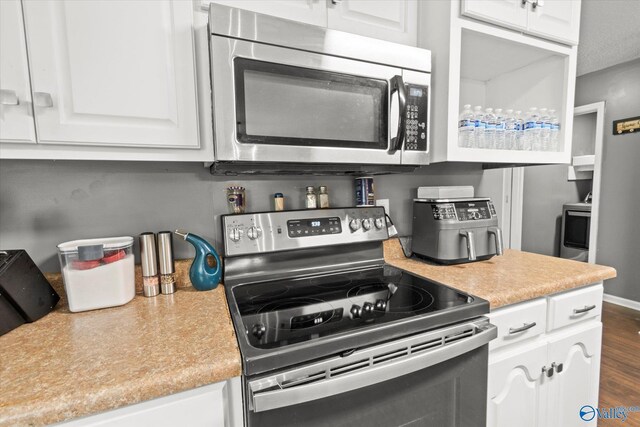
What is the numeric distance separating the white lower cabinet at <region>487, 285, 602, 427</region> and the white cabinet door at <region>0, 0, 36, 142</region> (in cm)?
139

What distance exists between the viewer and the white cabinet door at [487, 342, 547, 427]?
1.02 m

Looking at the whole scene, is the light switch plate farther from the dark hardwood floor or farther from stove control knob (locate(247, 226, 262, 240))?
the dark hardwood floor

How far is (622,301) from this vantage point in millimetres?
3160

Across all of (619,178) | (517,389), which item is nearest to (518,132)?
(517,389)

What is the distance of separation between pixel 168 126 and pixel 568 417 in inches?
69.0

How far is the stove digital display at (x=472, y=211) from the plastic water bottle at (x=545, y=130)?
14.5 inches

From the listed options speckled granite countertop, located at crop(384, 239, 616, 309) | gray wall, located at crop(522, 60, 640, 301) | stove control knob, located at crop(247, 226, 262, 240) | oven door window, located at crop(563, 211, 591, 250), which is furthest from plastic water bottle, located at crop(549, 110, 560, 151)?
oven door window, located at crop(563, 211, 591, 250)

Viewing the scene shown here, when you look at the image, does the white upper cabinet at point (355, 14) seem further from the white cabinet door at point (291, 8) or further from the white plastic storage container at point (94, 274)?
the white plastic storage container at point (94, 274)

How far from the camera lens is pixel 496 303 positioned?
973mm

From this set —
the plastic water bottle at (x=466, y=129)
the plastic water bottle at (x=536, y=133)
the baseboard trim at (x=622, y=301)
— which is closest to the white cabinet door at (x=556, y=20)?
the plastic water bottle at (x=536, y=133)

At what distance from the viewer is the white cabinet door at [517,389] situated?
3.35 feet

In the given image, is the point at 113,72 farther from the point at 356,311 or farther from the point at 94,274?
the point at 356,311

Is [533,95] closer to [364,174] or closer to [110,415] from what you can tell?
[364,174]

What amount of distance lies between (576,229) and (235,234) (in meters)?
4.29
